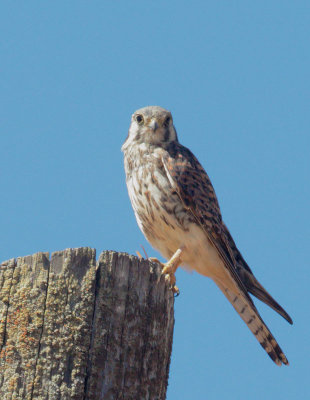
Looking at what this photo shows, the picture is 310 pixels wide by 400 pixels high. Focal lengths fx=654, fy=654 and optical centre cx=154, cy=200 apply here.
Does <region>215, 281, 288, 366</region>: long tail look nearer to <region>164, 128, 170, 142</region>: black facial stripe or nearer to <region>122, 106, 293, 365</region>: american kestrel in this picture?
<region>122, 106, 293, 365</region>: american kestrel

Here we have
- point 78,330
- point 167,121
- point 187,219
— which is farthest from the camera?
point 167,121

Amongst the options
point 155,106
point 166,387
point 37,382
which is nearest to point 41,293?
point 37,382

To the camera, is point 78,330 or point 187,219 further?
point 187,219

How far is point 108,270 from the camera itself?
2.81m

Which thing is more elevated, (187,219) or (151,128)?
(151,128)

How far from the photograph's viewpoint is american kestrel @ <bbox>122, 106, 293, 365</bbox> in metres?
4.91

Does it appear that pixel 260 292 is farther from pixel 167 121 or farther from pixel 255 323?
pixel 167 121

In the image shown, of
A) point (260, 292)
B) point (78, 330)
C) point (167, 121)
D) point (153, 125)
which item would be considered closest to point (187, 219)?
point (260, 292)

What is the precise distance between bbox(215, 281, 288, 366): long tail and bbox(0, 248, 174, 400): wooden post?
7.34ft

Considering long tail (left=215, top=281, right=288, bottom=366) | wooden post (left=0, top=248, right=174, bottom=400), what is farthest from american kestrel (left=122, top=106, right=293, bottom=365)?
wooden post (left=0, top=248, right=174, bottom=400)

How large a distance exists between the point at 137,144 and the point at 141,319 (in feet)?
8.91

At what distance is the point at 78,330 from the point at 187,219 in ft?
7.62

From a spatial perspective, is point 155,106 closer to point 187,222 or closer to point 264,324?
point 187,222

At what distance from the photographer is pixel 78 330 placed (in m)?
2.69
